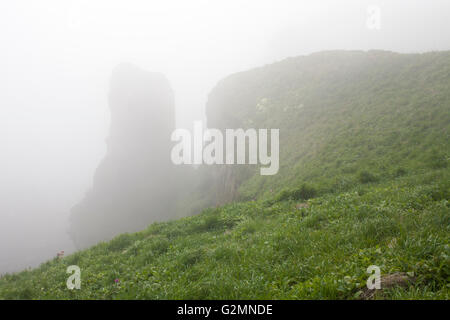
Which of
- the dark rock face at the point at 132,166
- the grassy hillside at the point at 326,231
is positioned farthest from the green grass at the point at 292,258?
the dark rock face at the point at 132,166

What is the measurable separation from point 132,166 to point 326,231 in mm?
79104

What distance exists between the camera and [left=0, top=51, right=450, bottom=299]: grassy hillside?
13.3ft

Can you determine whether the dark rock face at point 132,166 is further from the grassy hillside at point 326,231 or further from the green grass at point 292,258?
the green grass at point 292,258

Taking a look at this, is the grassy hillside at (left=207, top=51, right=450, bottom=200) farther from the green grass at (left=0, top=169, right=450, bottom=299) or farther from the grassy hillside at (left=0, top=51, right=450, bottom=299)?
the green grass at (left=0, top=169, right=450, bottom=299)

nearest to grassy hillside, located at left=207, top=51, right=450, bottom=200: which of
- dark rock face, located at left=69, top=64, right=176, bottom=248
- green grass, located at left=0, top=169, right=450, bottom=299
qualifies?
green grass, located at left=0, top=169, right=450, bottom=299

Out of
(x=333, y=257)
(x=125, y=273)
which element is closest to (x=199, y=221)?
(x=125, y=273)

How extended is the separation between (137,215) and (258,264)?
64073 mm

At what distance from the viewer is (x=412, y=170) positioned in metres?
10.4

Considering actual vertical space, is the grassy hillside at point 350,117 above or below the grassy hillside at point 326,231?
above

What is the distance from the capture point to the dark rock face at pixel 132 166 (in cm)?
6475

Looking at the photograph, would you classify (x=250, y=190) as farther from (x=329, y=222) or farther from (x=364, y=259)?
(x=364, y=259)

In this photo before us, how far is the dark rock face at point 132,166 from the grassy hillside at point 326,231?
4835 centimetres

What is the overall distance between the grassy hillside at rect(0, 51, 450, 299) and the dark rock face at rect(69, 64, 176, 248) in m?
48.4

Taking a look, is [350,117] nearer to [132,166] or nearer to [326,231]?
[326,231]
